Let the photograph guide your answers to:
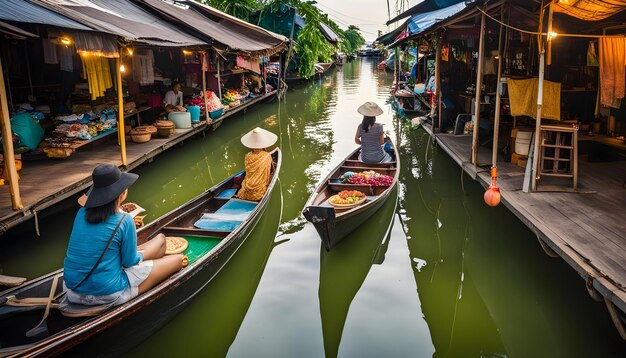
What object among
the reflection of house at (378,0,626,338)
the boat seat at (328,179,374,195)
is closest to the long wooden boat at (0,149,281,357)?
the boat seat at (328,179,374,195)

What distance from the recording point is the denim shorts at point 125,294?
13.2 feet

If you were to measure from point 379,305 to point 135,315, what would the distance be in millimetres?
2615

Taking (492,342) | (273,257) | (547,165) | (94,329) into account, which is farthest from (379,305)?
(547,165)

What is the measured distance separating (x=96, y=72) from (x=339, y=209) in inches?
236

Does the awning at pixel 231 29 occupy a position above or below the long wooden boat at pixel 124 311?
above

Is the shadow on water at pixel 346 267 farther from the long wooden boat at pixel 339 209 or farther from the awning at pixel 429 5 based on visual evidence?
the awning at pixel 429 5

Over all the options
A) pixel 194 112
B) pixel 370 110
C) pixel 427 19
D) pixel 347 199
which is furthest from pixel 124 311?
pixel 427 19

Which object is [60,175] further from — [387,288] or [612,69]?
[612,69]

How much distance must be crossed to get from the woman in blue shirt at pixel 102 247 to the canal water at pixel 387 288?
1.70 ft

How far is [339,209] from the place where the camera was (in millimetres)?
6422

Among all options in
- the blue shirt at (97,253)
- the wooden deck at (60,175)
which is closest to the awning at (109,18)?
the wooden deck at (60,175)

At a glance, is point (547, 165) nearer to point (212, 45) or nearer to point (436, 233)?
point (436, 233)

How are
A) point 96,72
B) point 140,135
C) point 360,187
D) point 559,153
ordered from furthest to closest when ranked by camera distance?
point 140,135
point 96,72
point 360,187
point 559,153

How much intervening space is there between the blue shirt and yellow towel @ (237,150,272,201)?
3068 millimetres
